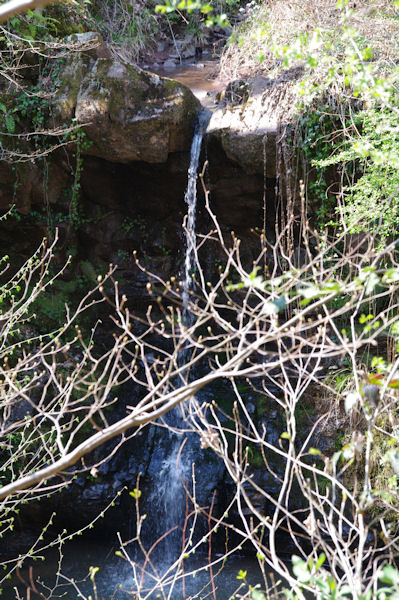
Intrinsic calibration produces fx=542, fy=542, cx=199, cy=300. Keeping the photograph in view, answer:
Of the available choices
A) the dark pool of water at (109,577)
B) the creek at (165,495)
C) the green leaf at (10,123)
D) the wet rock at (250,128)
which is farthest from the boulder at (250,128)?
the dark pool of water at (109,577)

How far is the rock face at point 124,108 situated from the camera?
18.6 ft

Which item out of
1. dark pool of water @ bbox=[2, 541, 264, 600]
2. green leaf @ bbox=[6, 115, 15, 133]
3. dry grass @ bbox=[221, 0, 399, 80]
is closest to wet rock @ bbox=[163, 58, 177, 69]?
dry grass @ bbox=[221, 0, 399, 80]

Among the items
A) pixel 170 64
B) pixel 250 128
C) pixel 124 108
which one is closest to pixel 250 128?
pixel 250 128

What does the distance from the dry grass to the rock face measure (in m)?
0.92

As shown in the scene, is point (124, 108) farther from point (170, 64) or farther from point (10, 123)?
point (170, 64)

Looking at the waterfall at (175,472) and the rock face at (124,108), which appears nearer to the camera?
the waterfall at (175,472)

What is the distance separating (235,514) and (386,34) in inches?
200

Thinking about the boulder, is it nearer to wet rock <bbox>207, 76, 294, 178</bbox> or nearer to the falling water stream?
wet rock <bbox>207, 76, 294, 178</bbox>

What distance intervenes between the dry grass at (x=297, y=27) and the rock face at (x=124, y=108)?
3.01 feet

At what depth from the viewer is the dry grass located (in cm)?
531

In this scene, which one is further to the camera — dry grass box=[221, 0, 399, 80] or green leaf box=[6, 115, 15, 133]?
green leaf box=[6, 115, 15, 133]

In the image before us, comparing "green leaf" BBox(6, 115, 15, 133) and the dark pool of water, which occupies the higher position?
"green leaf" BBox(6, 115, 15, 133)

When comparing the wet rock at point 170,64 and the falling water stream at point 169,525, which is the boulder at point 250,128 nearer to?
the falling water stream at point 169,525

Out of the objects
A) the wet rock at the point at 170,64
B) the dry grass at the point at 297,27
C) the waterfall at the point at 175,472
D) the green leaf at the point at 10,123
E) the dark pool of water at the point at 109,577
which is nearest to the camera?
the dark pool of water at the point at 109,577
